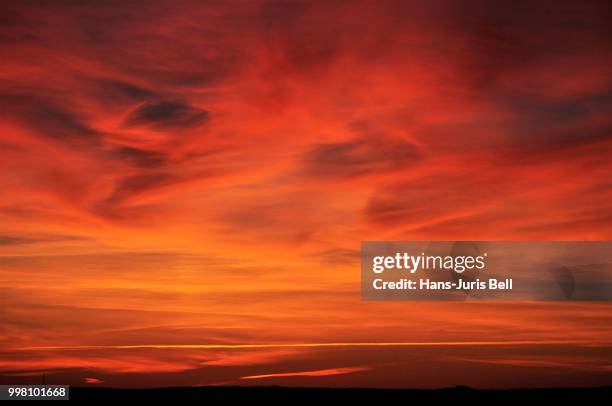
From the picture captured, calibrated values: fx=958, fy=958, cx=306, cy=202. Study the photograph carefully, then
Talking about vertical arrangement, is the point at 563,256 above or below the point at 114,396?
above

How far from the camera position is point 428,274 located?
414 inches

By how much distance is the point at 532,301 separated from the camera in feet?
34.8

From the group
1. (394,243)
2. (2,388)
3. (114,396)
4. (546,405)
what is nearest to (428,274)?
(394,243)

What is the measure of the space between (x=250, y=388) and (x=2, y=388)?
2.58 metres

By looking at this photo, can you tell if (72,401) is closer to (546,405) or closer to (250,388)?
(250,388)

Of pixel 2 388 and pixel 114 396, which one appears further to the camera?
pixel 114 396

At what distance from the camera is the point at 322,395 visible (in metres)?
10.3

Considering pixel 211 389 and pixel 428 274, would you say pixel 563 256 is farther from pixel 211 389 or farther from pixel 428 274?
pixel 211 389

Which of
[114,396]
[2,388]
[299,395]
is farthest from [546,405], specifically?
[2,388]

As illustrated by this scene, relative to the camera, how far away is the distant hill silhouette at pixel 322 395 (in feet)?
33.3

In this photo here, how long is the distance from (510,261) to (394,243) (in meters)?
1.31

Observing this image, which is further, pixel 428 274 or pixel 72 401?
pixel 428 274

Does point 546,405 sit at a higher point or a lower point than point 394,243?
lower

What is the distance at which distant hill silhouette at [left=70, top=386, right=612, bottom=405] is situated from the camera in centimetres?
1016
